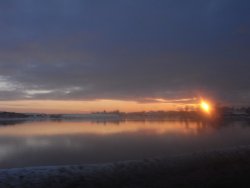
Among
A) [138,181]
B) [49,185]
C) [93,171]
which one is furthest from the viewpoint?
[93,171]

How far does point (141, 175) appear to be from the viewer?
55.4 ft

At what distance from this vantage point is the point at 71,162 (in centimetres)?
2412

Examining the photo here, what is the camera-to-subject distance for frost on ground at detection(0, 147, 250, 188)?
14.8 meters

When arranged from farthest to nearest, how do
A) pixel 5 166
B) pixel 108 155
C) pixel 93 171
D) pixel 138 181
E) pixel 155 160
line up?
pixel 108 155 → pixel 5 166 → pixel 155 160 → pixel 93 171 → pixel 138 181

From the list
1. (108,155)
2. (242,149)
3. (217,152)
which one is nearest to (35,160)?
(108,155)

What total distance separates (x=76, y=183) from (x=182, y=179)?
5004 mm

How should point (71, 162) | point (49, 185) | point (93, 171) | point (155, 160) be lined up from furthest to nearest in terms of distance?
1. point (71, 162)
2. point (155, 160)
3. point (93, 171)
4. point (49, 185)

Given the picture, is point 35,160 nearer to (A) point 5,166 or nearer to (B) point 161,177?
(A) point 5,166

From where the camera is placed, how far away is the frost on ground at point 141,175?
1484cm

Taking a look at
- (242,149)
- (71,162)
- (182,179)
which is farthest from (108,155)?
(182,179)

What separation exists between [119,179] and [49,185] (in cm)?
343

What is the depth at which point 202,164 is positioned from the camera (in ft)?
65.7

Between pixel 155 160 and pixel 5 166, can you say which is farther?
pixel 5 166

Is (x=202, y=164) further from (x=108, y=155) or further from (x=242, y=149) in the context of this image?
(x=108, y=155)
